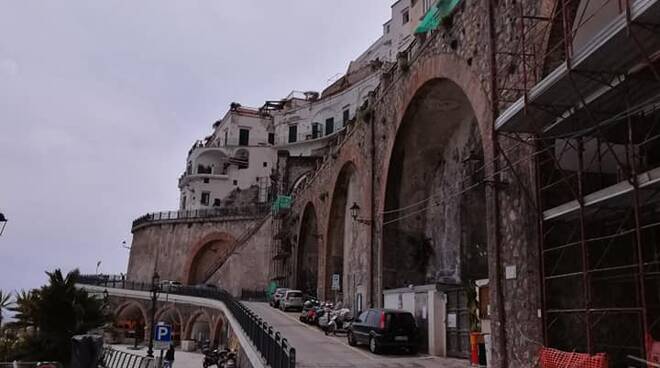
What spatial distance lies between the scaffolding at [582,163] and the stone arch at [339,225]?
15462 millimetres

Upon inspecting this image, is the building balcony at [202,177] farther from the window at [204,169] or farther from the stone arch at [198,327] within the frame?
the stone arch at [198,327]

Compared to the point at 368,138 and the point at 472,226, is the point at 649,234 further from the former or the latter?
the point at 368,138

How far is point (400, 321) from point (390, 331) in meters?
0.47

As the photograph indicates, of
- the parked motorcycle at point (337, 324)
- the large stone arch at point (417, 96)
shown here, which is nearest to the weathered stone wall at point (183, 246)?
the parked motorcycle at point (337, 324)

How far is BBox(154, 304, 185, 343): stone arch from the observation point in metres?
45.0

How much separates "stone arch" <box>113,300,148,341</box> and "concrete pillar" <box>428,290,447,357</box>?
36.9 meters

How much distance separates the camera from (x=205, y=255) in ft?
190

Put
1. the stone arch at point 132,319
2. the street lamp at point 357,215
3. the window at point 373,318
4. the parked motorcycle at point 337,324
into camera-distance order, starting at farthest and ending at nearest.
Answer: the stone arch at point 132,319 < the street lamp at point 357,215 < the parked motorcycle at point 337,324 < the window at point 373,318

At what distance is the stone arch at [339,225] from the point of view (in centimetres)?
2810

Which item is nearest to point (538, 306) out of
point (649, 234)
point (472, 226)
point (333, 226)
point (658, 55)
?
point (649, 234)

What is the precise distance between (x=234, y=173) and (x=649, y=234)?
57.1 meters

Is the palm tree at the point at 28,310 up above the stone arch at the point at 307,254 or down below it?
below

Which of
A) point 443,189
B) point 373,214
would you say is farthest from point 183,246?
point 443,189

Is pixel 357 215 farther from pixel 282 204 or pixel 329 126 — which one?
pixel 329 126
